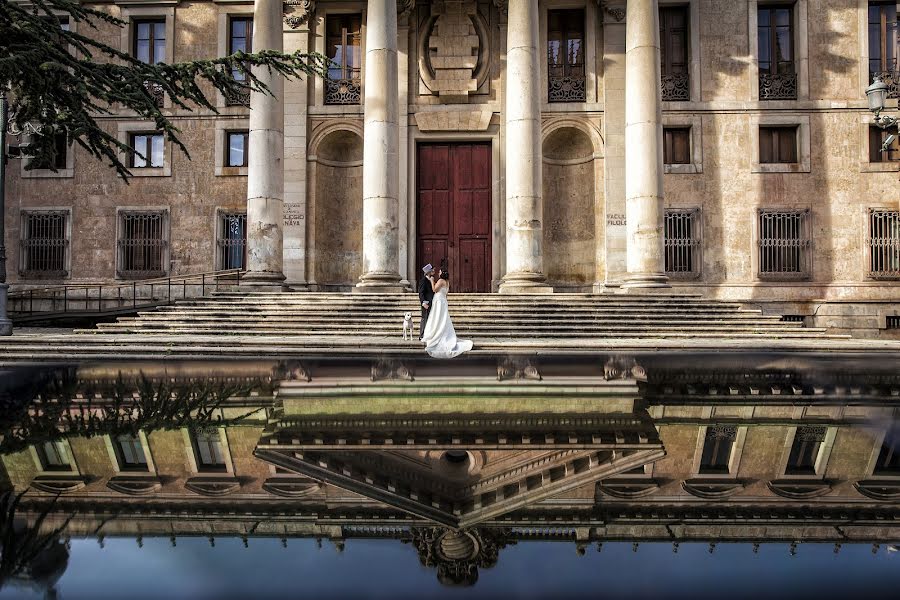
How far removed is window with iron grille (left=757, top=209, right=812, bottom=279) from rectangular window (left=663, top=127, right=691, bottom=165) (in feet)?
10.8

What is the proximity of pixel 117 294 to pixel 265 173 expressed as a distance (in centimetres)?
802

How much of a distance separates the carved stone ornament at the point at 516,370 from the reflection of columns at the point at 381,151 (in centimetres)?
774

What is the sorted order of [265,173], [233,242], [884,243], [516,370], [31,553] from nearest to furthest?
[31,553]
[516,370]
[265,173]
[884,243]
[233,242]

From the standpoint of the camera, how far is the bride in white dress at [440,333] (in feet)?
33.3

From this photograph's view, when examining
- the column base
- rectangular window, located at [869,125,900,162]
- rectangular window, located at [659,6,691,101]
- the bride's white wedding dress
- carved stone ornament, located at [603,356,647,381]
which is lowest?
carved stone ornament, located at [603,356,647,381]

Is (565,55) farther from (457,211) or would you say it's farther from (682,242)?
(682,242)

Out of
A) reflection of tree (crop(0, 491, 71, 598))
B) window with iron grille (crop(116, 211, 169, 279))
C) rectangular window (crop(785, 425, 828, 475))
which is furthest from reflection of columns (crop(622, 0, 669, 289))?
window with iron grille (crop(116, 211, 169, 279))

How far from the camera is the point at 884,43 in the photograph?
1978 centimetres

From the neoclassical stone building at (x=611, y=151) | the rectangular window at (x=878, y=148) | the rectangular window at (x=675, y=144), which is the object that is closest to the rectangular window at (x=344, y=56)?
the neoclassical stone building at (x=611, y=151)

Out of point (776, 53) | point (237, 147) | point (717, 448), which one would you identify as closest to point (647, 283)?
point (776, 53)

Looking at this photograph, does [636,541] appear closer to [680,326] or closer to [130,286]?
[680,326]

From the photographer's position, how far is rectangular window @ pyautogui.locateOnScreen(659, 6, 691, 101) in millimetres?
19797

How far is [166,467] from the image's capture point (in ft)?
9.90

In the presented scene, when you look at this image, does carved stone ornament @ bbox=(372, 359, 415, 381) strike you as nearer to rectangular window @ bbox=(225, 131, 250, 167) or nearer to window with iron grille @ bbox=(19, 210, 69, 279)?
rectangular window @ bbox=(225, 131, 250, 167)
